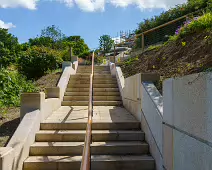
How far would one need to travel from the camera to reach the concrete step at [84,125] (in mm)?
4992

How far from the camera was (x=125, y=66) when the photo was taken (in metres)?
11.1

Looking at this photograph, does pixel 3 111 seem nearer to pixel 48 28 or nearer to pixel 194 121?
pixel 194 121

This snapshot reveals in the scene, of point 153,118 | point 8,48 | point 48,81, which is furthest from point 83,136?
point 8,48

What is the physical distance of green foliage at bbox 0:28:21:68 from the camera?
34584mm

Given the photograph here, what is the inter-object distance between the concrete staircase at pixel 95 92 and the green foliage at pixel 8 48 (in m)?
26.7

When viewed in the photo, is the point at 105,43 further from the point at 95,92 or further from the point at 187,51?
the point at 187,51

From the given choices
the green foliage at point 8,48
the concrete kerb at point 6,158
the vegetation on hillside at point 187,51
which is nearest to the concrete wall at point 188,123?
the concrete kerb at point 6,158

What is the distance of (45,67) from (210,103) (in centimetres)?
1130

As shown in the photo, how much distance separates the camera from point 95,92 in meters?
8.77

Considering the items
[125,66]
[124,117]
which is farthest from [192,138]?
[125,66]

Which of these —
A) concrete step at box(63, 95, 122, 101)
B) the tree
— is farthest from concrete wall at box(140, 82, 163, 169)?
the tree

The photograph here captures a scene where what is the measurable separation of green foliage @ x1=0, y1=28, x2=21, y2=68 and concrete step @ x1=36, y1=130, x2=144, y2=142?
3133 centimetres

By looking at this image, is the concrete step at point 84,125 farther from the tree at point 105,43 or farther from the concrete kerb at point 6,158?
the tree at point 105,43

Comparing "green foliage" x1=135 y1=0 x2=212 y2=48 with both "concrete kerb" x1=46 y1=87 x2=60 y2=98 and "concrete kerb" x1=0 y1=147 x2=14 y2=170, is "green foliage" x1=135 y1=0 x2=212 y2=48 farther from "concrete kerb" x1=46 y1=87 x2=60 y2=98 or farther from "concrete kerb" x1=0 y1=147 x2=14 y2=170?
"concrete kerb" x1=0 y1=147 x2=14 y2=170
